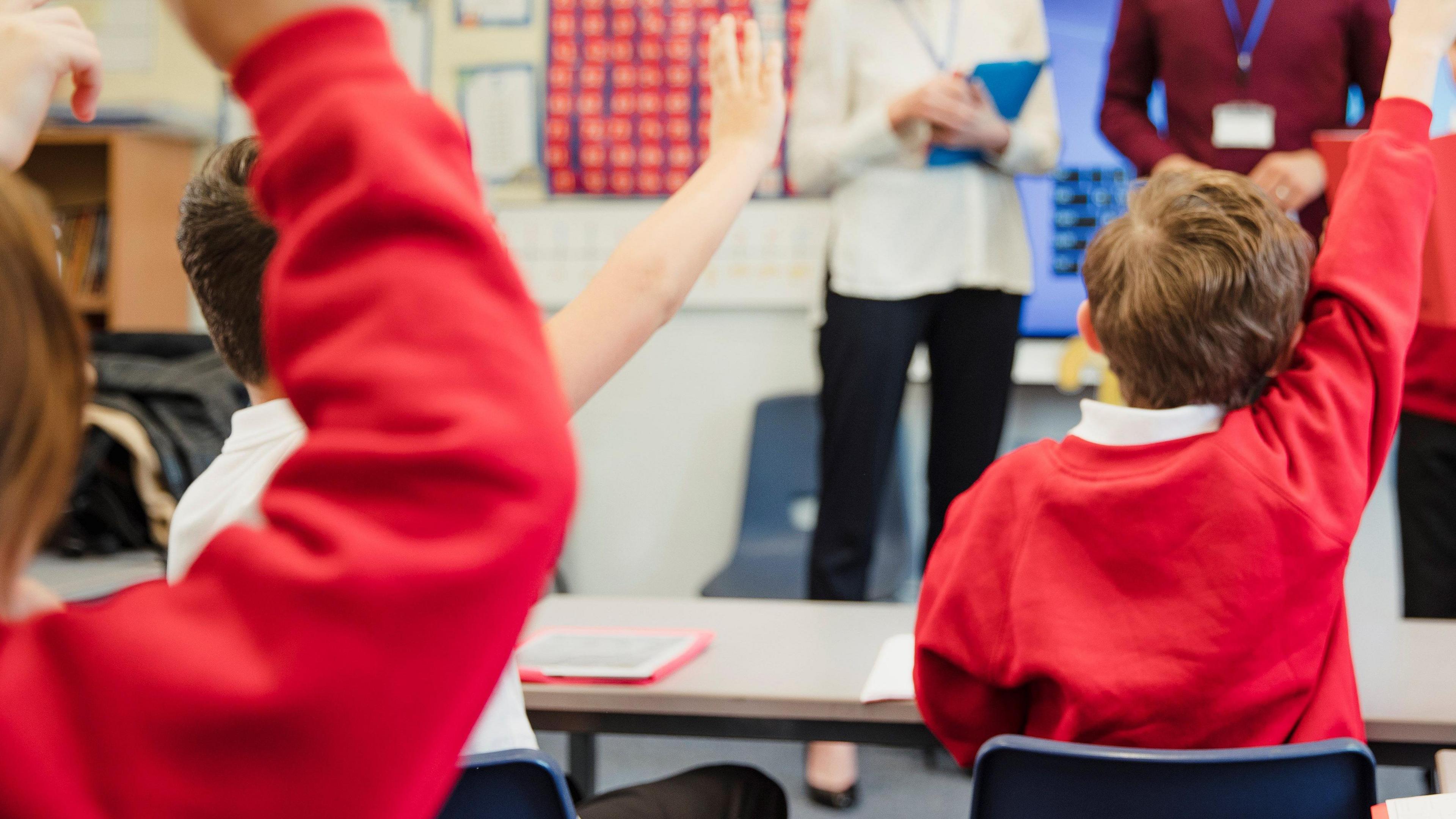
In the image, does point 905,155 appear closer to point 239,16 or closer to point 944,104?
point 944,104

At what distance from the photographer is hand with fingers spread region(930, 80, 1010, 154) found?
2215mm

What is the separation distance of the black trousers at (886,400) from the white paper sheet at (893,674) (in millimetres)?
968

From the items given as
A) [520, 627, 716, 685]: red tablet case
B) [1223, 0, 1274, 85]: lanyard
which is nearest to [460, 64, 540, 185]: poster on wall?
[1223, 0, 1274, 85]: lanyard

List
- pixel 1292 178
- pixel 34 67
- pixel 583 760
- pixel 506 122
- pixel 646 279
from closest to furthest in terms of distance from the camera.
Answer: pixel 34 67
pixel 646 279
pixel 583 760
pixel 1292 178
pixel 506 122

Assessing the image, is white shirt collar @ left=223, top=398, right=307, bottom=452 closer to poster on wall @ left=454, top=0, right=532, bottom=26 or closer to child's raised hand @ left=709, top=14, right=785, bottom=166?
child's raised hand @ left=709, top=14, right=785, bottom=166

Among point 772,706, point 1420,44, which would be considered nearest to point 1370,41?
point 1420,44

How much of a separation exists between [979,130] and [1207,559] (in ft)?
4.65

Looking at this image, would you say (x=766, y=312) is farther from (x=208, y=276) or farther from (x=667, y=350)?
(x=208, y=276)

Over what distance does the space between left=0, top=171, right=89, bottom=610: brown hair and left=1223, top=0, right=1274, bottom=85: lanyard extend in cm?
246

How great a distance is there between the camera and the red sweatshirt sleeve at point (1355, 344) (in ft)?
3.39

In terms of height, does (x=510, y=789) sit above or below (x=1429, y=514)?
above

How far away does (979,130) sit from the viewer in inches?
88.3

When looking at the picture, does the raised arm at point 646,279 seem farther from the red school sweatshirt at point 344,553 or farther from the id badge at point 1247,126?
the id badge at point 1247,126

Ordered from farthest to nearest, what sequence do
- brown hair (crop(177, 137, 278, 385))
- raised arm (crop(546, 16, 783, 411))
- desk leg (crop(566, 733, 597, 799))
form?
desk leg (crop(566, 733, 597, 799)) → brown hair (crop(177, 137, 278, 385)) → raised arm (crop(546, 16, 783, 411))
